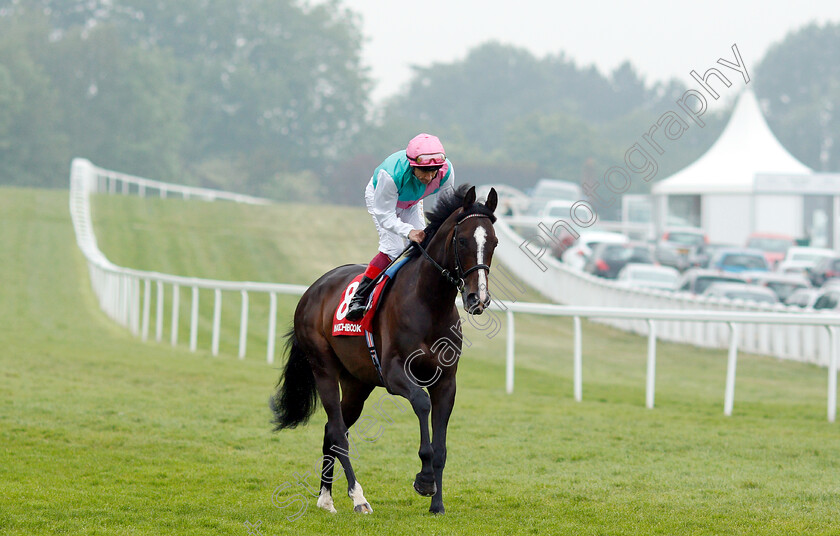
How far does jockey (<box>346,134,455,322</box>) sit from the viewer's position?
5.52 meters

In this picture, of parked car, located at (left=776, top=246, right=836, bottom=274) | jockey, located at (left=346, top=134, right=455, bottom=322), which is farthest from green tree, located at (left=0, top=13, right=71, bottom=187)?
jockey, located at (left=346, top=134, right=455, bottom=322)

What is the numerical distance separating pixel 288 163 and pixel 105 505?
68.7 m

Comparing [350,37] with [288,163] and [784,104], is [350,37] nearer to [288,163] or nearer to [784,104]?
[288,163]

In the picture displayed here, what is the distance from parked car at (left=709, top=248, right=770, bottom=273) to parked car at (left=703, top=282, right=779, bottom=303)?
543 cm

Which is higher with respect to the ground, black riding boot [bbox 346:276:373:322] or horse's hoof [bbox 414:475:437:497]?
black riding boot [bbox 346:276:373:322]

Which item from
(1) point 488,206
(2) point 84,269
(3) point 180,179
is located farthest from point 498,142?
(1) point 488,206

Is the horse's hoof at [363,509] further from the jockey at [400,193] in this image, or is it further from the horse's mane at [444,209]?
the horse's mane at [444,209]

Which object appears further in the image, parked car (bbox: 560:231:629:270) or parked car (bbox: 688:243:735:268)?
parked car (bbox: 688:243:735:268)

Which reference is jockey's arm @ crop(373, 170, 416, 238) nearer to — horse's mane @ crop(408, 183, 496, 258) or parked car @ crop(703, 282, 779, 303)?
horse's mane @ crop(408, 183, 496, 258)

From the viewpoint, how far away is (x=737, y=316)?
975 centimetres

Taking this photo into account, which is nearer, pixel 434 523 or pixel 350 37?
pixel 434 523

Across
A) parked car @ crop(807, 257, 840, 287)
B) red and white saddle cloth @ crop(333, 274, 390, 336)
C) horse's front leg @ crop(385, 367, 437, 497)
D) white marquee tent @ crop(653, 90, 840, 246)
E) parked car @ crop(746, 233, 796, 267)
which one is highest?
white marquee tent @ crop(653, 90, 840, 246)

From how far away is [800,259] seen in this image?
28.5 meters

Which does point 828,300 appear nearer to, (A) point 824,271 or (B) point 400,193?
(A) point 824,271
